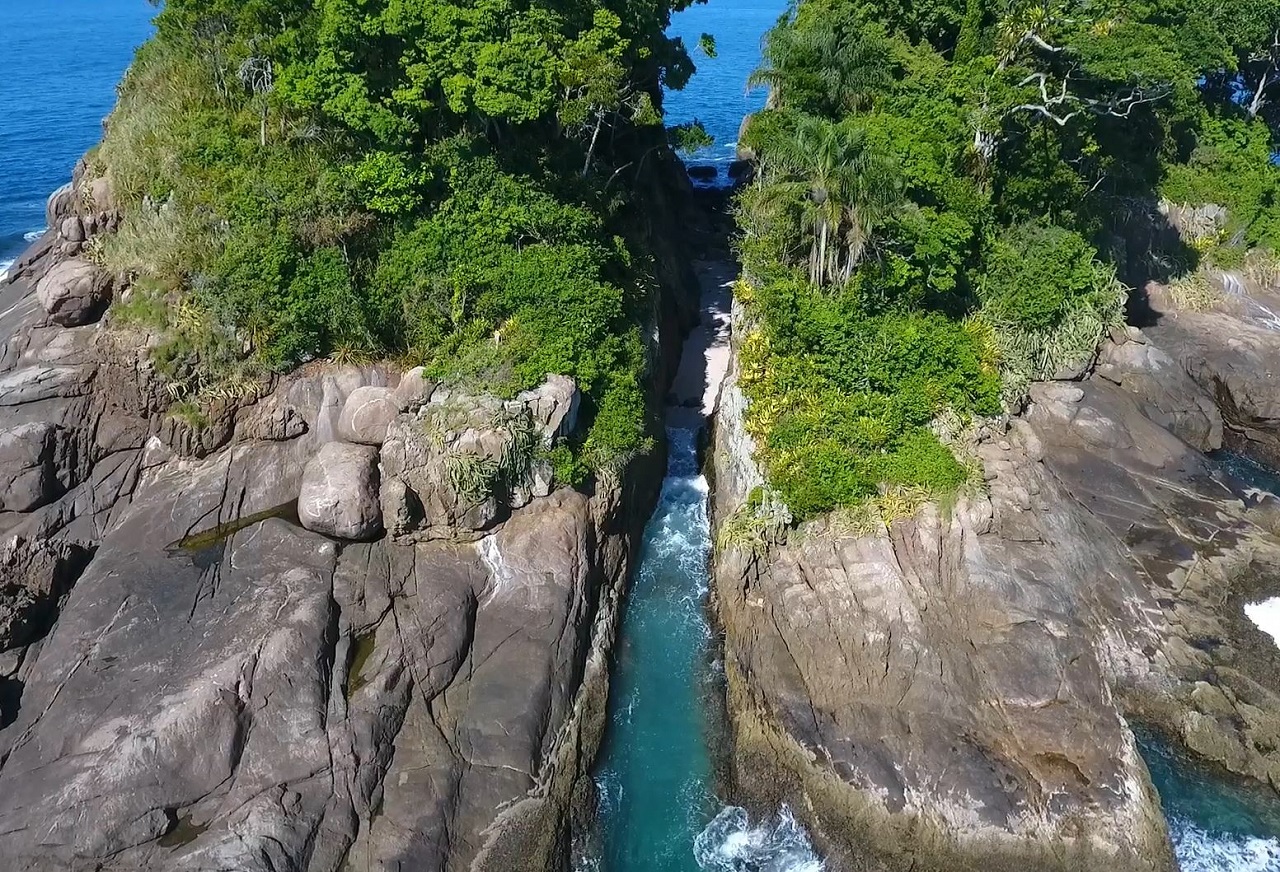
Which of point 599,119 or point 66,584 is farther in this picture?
point 599,119

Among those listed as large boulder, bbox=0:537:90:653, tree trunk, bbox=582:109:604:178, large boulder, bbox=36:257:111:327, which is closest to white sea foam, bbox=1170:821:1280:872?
tree trunk, bbox=582:109:604:178

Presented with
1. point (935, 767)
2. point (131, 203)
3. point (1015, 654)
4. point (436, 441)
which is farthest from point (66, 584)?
point (1015, 654)

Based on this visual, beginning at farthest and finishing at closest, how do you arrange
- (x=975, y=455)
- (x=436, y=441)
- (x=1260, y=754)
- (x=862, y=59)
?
(x=862, y=59) < (x=975, y=455) < (x=436, y=441) < (x=1260, y=754)

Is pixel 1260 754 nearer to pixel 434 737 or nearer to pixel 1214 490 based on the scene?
pixel 1214 490

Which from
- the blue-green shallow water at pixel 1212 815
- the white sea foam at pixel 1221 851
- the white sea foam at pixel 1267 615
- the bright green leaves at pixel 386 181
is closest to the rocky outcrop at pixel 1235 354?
the white sea foam at pixel 1267 615

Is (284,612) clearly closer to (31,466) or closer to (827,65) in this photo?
(31,466)

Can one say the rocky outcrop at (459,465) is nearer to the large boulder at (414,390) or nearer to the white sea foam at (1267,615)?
the large boulder at (414,390)
